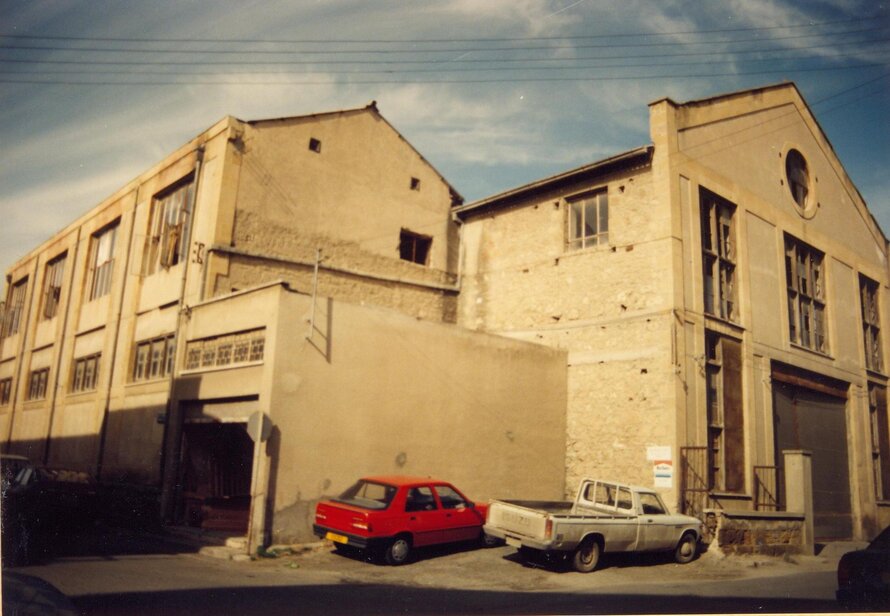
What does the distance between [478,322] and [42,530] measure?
39.1 feet

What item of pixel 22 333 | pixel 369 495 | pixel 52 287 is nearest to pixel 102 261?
pixel 52 287

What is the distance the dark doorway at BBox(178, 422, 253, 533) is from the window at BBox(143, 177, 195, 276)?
199 inches

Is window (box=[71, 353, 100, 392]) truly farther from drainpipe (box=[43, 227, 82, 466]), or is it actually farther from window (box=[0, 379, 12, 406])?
window (box=[0, 379, 12, 406])

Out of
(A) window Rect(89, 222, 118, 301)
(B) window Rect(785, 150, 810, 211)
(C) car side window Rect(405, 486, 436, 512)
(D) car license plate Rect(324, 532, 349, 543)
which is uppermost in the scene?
(B) window Rect(785, 150, 810, 211)

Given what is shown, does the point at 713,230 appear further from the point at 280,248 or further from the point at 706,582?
the point at 280,248

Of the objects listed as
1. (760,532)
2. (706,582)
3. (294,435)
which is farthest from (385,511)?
(760,532)

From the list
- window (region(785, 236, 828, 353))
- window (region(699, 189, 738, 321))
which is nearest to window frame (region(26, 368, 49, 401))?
window (region(699, 189, 738, 321))

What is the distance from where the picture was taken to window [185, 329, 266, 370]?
517 inches

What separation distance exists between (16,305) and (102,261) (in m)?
4.41

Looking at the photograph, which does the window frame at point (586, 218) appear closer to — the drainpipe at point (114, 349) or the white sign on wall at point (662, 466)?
the white sign on wall at point (662, 466)

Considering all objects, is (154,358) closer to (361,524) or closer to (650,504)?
(361,524)

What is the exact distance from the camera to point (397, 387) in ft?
45.1

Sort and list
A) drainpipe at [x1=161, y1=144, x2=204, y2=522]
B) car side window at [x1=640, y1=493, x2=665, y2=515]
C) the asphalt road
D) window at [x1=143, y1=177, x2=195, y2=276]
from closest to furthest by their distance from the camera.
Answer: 1. the asphalt road
2. car side window at [x1=640, y1=493, x2=665, y2=515]
3. drainpipe at [x1=161, y1=144, x2=204, y2=522]
4. window at [x1=143, y1=177, x2=195, y2=276]

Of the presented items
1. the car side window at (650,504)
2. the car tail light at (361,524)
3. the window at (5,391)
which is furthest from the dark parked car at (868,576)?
the window at (5,391)
